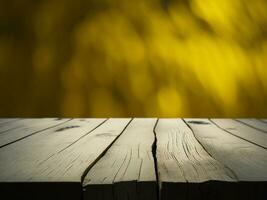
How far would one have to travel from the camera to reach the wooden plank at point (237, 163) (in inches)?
37.4

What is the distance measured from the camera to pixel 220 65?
211 inches

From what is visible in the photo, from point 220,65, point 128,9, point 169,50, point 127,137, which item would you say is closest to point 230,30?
point 220,65

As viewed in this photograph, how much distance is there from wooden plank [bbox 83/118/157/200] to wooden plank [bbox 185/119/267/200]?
14 cm

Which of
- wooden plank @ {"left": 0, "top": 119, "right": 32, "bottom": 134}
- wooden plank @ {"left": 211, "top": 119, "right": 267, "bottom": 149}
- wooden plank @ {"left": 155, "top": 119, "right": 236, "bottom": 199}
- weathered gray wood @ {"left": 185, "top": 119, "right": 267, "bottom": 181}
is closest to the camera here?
wooden plank @ {"left": 155, "top": 119, "right": 236, "bottom": 199}

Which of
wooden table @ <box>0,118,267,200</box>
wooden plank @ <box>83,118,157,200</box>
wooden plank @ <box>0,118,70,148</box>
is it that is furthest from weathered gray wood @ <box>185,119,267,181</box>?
wooden plank @ <box>0,118,70,148</box>

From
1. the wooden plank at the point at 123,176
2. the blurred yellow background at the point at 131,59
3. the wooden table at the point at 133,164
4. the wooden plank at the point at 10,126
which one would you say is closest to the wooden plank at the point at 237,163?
the wooden table at the point at 133,164

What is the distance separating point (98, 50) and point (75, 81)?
21.6 inches

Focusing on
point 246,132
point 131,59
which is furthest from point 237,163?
point 131,59

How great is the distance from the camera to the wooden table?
0.95 meters

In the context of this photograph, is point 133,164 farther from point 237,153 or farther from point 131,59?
point 131,59

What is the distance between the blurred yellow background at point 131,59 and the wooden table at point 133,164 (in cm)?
318

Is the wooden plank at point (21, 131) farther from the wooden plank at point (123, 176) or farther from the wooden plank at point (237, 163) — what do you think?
the wooden plank at point (237, 163)

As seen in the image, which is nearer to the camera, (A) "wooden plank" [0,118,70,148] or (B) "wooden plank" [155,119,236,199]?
(B) "wooden plank" [155,119,236,199]

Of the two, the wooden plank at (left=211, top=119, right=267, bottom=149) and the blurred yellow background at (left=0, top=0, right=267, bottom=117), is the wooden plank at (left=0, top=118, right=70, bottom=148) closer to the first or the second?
the wooden plank at (left=211, top=119, right=267, bottom=149)
